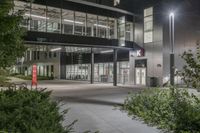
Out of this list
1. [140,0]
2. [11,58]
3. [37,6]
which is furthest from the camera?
[140,0]

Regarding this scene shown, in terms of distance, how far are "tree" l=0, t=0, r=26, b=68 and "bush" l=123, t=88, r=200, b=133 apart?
5.20 metres

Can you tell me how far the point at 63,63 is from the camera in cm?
5556

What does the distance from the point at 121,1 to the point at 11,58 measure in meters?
30.9

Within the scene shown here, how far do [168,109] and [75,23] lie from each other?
75.6ft

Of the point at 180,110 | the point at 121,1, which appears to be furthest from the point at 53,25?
the point at 180,110

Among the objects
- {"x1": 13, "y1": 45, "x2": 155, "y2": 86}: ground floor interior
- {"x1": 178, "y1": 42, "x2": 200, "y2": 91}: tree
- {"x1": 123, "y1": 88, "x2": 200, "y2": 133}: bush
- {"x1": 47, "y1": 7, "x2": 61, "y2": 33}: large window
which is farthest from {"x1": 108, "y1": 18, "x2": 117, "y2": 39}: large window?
{"x1": 178, "y1": 42, "x2": 200, "y2": 91}: tree

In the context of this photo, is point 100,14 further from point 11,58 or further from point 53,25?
point 11,58

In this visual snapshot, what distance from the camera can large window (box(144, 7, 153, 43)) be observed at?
109 ft

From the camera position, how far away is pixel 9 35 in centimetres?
679

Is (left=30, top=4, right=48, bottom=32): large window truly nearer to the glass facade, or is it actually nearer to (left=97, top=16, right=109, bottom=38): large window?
the glass facade

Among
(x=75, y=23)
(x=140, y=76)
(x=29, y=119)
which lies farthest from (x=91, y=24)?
(x=29, y=119)

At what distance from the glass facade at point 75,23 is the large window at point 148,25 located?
2382 mm

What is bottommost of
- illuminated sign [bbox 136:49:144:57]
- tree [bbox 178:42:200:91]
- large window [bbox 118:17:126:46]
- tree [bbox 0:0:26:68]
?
tree [bbox 178:42:200:91]

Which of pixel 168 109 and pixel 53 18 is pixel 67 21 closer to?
pixel 53 18
